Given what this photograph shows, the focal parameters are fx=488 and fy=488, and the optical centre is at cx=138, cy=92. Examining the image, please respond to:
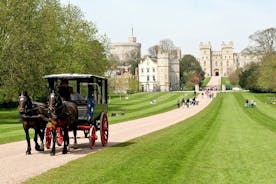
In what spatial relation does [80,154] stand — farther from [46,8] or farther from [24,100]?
[46,8]

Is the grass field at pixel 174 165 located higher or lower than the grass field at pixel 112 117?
higher

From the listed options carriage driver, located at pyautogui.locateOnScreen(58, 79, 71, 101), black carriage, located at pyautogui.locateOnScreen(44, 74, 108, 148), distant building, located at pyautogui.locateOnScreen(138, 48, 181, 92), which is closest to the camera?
carriage driver, located at pyautogui.locateOnScreen(58, 79, 71, 101)

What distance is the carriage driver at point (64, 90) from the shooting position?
1742cm

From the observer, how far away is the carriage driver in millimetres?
17422

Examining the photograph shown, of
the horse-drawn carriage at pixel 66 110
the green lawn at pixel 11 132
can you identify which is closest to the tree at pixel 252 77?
the green lawn at pixel 11 132

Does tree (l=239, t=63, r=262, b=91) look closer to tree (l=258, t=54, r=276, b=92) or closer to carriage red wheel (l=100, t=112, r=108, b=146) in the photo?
tree (l=258, t=54, r=276, b=92)

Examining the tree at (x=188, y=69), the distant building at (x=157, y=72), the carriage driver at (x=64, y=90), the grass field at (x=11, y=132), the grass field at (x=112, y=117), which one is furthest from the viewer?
the tree at (x=188, y=69)

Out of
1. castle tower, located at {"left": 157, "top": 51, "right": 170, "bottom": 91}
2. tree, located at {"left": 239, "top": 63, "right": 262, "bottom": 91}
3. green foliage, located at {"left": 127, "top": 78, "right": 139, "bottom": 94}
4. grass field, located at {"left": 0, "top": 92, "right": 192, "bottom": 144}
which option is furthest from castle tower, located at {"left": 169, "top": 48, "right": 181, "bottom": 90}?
grass field, located at {"left": 0, "top": 92, "right": 192, "bottom": 144}

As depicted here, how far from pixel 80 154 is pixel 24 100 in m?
2.57

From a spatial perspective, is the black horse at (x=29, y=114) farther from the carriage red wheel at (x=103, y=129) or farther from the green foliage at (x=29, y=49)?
the green foliage at (x=29, y=49)

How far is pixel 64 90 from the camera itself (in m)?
17.5

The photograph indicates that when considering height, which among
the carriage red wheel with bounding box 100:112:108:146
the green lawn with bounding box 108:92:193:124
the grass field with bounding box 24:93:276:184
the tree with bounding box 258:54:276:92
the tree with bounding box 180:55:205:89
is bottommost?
the green lawn with bounding box 108:92:193:124

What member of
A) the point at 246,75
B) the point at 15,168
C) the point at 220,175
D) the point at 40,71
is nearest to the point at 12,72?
the point at 40,71

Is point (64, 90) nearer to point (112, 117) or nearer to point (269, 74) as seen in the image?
point (112, 117)
